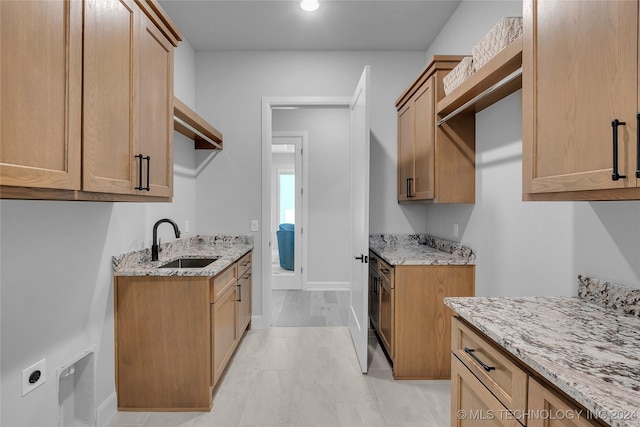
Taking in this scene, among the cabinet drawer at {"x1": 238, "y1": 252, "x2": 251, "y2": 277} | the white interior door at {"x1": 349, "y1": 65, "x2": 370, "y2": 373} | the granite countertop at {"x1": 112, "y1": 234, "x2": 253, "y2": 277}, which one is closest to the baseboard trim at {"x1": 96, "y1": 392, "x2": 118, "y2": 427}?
the granite countertop at {"x1": 112, "y1": 234, "x2": 253, "y2": 277}

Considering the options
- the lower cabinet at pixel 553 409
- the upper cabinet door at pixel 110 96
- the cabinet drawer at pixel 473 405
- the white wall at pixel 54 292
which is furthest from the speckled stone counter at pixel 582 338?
the white wall at pixel 54 292

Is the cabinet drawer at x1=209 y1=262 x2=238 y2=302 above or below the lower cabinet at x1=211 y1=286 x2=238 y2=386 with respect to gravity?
above

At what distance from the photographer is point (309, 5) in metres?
2.69

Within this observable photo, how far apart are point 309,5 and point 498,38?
5.45 ft

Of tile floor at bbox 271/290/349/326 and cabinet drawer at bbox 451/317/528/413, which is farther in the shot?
tile floor at bbox 271/290/349/326

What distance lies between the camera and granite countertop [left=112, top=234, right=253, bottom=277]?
2.05m

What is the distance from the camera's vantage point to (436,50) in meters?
3.19

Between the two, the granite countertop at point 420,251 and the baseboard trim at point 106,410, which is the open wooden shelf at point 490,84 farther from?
the baseboard trim at point 106,410

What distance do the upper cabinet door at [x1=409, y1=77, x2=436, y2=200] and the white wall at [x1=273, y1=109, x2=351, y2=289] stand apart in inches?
83.5

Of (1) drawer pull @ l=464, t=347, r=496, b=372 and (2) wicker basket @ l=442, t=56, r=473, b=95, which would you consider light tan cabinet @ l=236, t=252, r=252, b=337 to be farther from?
(2) wicker basket @ l=442, t=56, r=473, b=95

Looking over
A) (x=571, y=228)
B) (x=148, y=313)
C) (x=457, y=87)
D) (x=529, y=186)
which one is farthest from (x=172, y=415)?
(x=457, y=87)

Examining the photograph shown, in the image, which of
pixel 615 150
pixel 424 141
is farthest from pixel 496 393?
pixel 424 141

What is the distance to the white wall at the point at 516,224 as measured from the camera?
53.0 inches

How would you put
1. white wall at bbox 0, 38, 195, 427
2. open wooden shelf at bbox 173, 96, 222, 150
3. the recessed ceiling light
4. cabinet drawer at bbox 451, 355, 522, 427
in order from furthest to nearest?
1. the recessed ceiling light
2. open wooden shelf at bbox 173, 96, 222, 150
3. white wall at bbox 0, 38, 195, 427
4. cabinet drawer at bbox 451, 355, 522, 427
